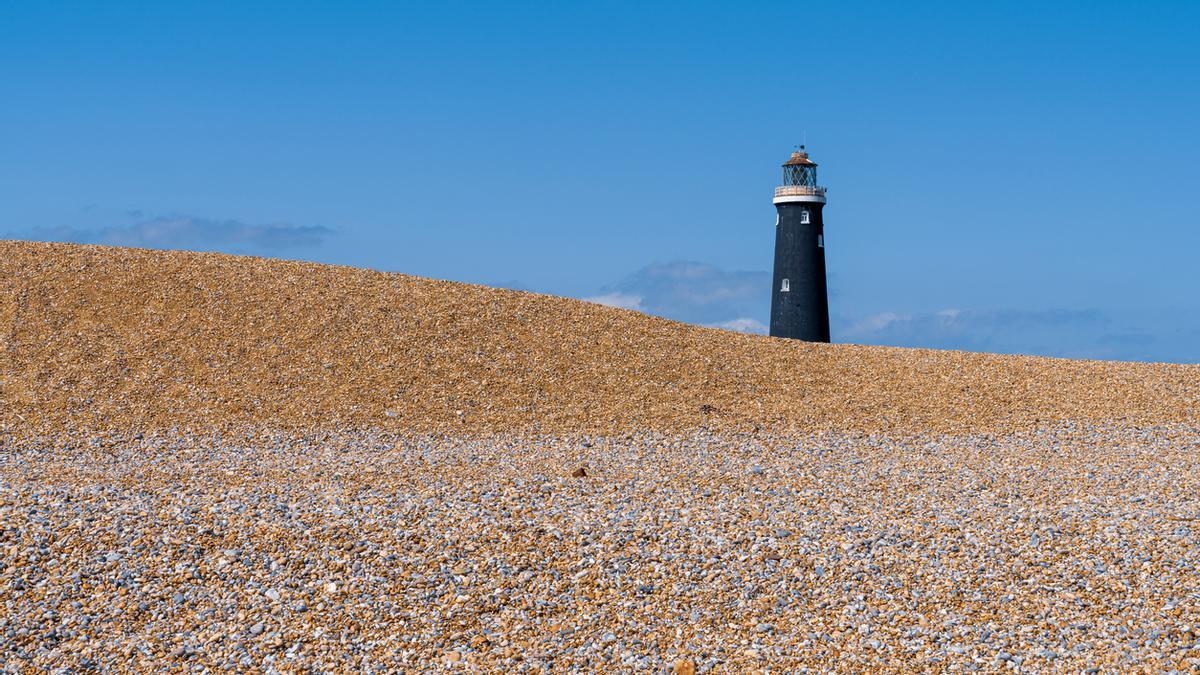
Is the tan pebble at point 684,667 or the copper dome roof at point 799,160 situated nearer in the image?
the tan pebble at point 684,667

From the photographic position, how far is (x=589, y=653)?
767 cm

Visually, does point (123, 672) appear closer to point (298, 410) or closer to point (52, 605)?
point (52, 605)

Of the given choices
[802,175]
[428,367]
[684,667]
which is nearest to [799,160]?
[802,175]

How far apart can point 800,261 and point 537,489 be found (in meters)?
16.3

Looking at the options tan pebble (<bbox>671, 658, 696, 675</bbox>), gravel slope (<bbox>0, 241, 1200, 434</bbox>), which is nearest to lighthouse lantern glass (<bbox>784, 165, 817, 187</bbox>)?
gravel slope (<bbox>0, 241, 1200, 434</bbox>)

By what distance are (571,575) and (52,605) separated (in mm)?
4052

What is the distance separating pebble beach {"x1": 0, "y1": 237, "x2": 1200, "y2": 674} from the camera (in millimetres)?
7973

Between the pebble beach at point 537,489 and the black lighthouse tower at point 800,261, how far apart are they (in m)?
5.31

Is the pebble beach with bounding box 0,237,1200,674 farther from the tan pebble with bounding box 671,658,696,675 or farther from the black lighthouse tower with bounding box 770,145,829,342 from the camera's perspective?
the black lighthouse tower with bounding box 770,145,829,342

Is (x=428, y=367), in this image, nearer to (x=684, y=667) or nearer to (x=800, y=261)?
(x=684, y=667)

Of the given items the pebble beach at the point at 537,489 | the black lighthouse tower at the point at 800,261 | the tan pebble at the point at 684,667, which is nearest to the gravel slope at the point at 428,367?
the pebble beach at the point at 537,489

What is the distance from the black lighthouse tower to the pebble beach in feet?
17.4

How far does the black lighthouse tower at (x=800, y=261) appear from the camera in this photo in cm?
2620

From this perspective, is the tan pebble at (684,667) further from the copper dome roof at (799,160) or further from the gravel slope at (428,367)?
the copper dome roof at (799,160)
